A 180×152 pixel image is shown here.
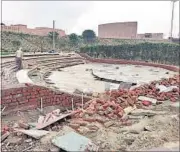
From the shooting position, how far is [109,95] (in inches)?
229

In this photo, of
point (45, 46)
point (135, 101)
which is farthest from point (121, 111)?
point (45, 46)

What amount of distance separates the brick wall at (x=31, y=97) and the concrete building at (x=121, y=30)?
27100mm

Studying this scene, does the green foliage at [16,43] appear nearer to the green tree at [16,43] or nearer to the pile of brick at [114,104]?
the green tree at [16,43]

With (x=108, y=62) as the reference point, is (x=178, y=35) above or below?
above

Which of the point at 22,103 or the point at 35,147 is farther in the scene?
the point at 22,103

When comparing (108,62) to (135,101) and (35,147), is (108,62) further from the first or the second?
(35,147)

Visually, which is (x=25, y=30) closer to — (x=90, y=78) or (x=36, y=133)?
(x=90, y=78)

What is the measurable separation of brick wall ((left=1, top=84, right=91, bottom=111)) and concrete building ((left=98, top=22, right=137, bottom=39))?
1067 inches

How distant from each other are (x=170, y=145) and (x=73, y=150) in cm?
115

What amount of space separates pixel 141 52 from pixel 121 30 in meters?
9.91

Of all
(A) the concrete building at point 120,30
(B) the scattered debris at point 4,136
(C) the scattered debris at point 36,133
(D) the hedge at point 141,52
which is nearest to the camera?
(C) the scattered debris at point 36,133

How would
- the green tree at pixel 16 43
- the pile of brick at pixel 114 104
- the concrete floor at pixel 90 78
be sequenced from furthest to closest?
the green tree at pixel 16 43
the concrete floor at pixel 90 78
the pile of brick at pixel 114 104

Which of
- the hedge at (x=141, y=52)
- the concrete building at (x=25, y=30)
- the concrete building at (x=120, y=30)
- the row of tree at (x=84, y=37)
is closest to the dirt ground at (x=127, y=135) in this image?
the hedge at (x=141, y=52)

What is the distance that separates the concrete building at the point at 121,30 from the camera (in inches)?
1324
